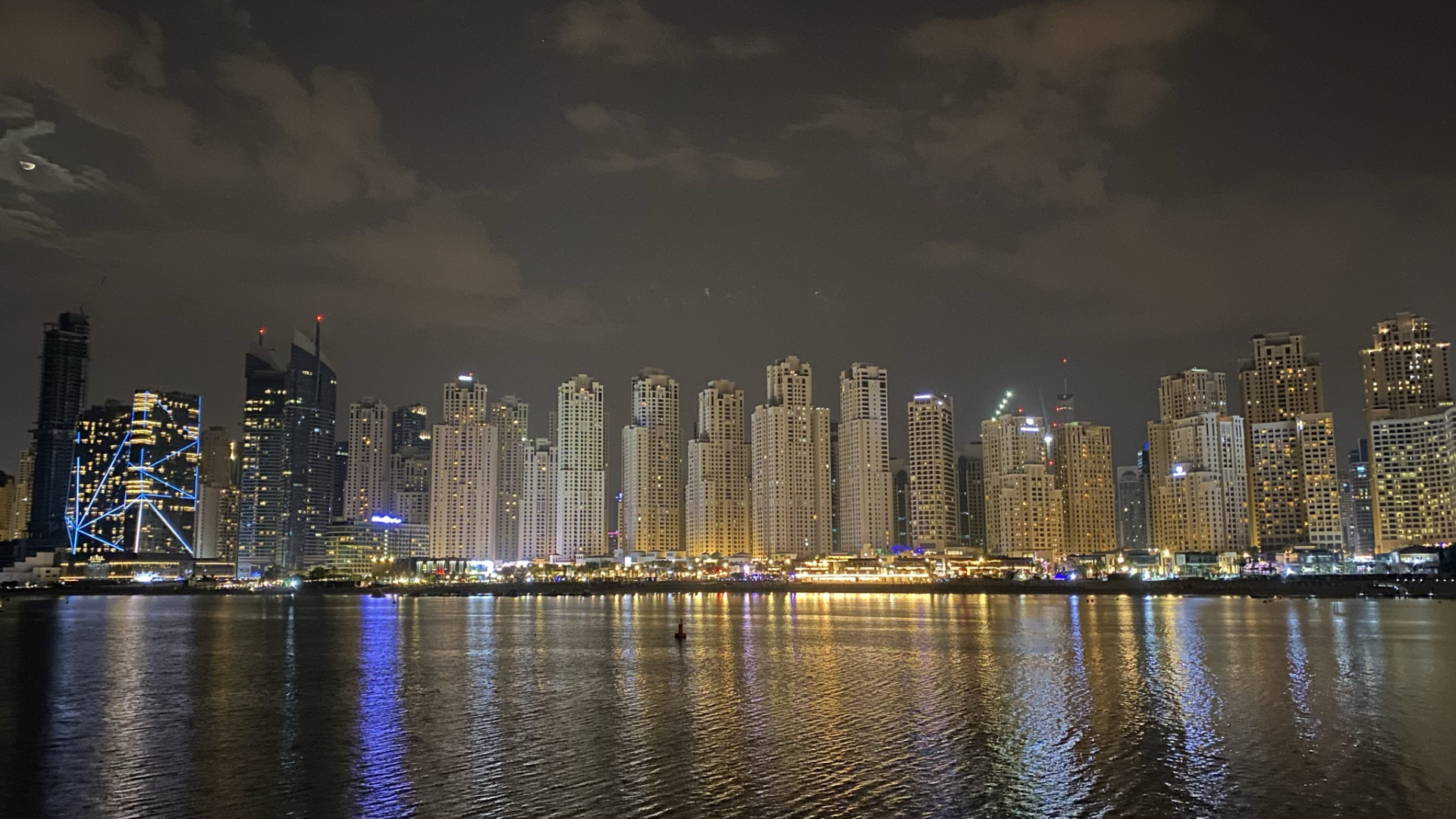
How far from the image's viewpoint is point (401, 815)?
968 inches

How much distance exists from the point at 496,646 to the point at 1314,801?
→ 53.7m

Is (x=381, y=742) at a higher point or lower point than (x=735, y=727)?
higher

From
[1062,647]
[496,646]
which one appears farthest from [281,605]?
[1062,647]

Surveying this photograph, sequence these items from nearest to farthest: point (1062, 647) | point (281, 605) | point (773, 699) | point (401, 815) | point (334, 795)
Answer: point (401, 815) < point (334, 795) < point (773, 699) < point (1062, 647) < point (281, 605)

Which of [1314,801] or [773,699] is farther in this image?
[773,699]

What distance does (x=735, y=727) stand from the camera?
118 ft

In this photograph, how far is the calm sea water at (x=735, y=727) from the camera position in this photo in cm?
2605

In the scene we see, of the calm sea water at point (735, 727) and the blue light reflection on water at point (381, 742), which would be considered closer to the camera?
the blue light reflection on water at point (381, 742)

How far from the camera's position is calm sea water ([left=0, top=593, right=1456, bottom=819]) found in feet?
85.5

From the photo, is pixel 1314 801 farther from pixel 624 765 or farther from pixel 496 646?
pixel 496 646

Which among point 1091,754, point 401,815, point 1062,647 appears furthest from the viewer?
point 1062,647

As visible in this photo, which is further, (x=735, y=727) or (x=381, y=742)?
(x=735, y=727)

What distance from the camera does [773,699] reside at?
42.7 metres

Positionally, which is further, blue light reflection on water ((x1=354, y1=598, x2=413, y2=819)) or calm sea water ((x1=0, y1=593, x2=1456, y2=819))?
calm sea water ((x1=0, y1=593, x2=1456, y2=819))
